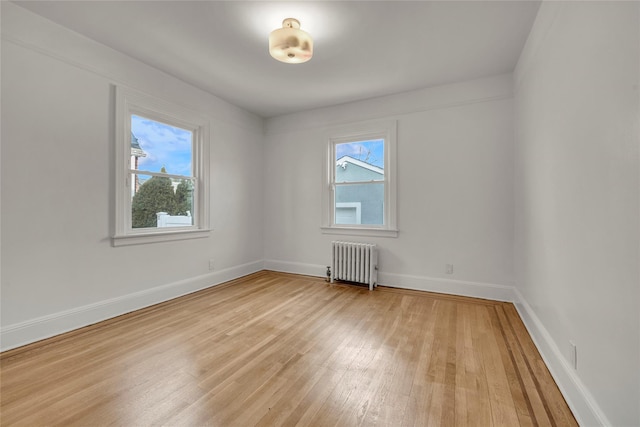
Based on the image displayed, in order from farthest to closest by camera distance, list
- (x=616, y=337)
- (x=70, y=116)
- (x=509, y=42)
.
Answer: (x=509, y=42)
(x=70, y=116)
(x=616, y=337)

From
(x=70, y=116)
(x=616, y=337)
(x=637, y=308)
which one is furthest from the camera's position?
(x=70, y=116)

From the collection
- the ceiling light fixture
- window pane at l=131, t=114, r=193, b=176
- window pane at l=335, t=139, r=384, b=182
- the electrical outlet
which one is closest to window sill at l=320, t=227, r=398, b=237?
window pane at l=335, t=139, r=384, b=182

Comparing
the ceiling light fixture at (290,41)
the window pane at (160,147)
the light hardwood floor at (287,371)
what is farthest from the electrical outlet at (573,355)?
the window pane at (160,147)

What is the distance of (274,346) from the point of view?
7.30 feet

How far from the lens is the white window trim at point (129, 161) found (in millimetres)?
2826

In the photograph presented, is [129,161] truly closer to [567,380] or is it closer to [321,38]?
[321,38]

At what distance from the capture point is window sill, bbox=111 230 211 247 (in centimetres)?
285

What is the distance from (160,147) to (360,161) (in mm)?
2717

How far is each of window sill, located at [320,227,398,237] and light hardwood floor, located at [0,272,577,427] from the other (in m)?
1.18

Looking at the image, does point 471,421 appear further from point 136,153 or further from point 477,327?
point 136,153

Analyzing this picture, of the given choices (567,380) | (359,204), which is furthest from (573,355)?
(359,204)

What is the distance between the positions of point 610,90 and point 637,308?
3.06 ft

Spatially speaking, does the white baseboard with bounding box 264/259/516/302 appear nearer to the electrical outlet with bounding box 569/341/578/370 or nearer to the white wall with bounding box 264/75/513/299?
the white wall with bounding box 264/75/513/299

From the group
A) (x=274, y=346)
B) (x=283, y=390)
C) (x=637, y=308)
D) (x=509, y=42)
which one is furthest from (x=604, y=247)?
(x=509, y=42)
